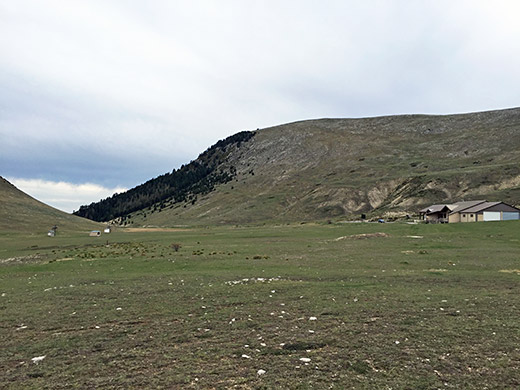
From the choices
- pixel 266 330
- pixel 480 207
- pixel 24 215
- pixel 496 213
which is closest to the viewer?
pixel 266 330

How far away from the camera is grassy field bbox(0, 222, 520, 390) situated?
27.7 feet

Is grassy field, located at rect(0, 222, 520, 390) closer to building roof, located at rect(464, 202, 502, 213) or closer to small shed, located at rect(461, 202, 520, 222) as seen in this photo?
small shed, located at rect(461, 202, 520, 222)

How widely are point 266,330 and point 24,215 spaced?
151 meters

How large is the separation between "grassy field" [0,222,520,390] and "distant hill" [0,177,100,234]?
108m

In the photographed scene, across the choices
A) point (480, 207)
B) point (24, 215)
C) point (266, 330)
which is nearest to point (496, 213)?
point (480, 207)

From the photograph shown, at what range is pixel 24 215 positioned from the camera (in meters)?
134

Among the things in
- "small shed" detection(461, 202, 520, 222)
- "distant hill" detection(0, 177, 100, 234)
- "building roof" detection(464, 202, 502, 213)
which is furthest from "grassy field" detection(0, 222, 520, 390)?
"distant hill" detection(0, 177, 100, 234)

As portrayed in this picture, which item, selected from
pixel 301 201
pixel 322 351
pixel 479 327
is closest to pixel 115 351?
pixel 322 351

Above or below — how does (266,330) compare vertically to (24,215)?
below

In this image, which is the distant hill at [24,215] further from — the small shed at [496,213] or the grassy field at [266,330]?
the small shed at [496,213]

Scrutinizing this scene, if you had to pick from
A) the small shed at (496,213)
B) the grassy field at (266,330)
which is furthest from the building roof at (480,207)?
the grassy field at (266,330)

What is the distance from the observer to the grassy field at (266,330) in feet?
27.7

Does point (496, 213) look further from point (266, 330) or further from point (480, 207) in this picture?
point (266, 330)

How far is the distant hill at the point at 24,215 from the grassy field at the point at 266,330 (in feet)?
354
